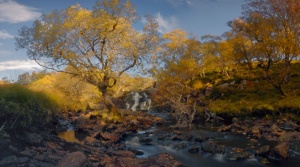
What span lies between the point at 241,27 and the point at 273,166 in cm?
2673

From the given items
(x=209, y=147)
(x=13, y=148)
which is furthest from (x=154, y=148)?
(x=13, y=148)

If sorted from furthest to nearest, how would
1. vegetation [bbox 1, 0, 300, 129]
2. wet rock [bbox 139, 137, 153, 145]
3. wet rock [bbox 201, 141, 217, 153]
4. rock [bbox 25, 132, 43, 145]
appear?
vegetation [bbox 1, 0, 300, 129] < wet rock [bbox 139, 137, 153, 145] < wet rock [bbox 201, 141, 217, 153] < rock [bbox 25, 132, 43, 145]

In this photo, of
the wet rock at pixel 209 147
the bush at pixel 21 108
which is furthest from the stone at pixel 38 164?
the wet rock at pixel 209 147

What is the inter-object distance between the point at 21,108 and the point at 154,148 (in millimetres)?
8940

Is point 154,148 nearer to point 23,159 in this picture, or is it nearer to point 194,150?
point 194,150

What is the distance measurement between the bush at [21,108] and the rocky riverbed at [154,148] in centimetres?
80

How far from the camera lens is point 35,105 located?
1823cm

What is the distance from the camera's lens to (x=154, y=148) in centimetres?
1966

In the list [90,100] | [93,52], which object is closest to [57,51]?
[93,52]

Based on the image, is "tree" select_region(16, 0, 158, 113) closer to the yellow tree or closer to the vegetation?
the vegetation

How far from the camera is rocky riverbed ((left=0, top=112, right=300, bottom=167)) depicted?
1182 cm

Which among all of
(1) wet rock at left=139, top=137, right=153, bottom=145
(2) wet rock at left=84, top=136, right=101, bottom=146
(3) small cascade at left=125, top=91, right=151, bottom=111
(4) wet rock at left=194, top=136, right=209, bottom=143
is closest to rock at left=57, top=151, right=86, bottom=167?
(2) wet rock at left=84, top=136, right=101, bottom=146

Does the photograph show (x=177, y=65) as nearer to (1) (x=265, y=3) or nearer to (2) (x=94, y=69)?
(1) (x=265, y=3)

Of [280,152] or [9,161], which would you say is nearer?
[9,161]
